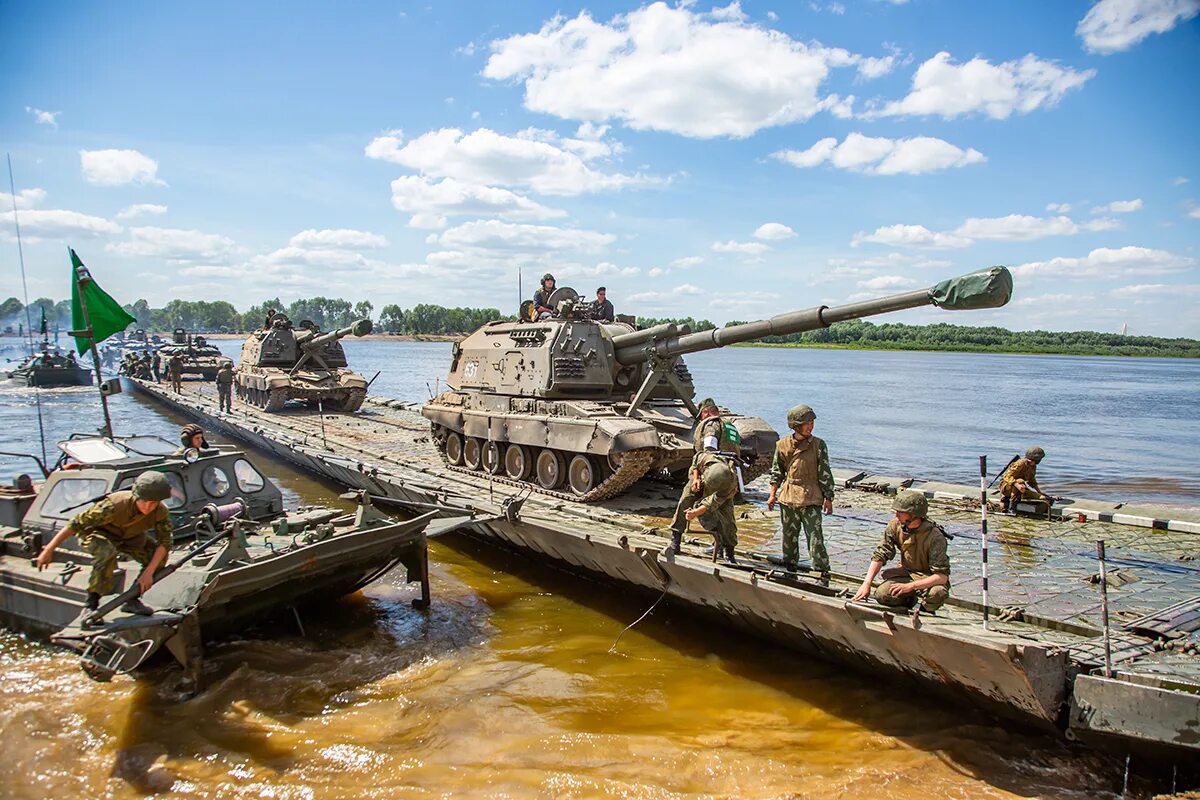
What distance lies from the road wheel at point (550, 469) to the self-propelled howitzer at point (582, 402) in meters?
0.02

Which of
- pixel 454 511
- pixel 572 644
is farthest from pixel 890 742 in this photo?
pixel 454 511

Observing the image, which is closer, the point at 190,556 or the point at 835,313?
the point at 190,556

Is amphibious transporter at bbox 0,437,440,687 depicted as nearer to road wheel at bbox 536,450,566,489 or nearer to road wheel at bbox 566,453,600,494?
road wheel at bbox 566,453,600,494

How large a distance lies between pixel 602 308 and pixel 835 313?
6.09 m

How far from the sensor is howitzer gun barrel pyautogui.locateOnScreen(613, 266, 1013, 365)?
7762 mm

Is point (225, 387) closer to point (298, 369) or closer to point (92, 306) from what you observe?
point (298, 369)

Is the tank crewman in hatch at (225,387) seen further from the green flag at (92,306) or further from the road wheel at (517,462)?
the road wheel at (517,462)

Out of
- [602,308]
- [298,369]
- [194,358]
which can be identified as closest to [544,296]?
[602,308]

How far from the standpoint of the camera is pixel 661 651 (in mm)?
8680

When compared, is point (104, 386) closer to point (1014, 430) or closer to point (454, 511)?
point (454, 511)

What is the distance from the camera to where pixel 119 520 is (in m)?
6.96

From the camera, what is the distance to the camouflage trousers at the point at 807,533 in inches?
313

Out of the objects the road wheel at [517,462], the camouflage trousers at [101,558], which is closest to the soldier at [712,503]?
the camouflage trousers at [101,558]

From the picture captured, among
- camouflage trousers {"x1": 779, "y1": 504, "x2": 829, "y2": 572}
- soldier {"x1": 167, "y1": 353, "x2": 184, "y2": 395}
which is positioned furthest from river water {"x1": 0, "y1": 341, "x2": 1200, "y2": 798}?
soldier {"x1": 167, "y1": 353, "x2": 184, "y2": 395}
